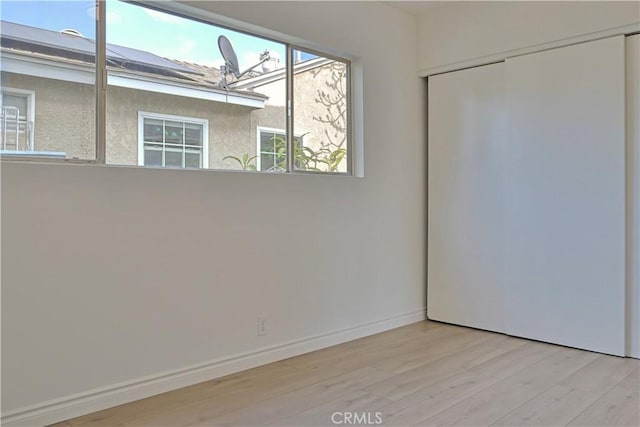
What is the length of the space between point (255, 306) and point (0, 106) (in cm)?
176

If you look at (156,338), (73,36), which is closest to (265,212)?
(156,338)

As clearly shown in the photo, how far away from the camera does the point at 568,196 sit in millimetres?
3314

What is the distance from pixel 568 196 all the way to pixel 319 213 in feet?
5.85

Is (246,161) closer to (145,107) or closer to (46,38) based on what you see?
Answer: (145,107)

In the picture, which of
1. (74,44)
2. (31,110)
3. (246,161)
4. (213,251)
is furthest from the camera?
(246,161)

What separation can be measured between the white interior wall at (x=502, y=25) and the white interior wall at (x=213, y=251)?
0.20 m

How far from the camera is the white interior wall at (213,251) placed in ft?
7.22

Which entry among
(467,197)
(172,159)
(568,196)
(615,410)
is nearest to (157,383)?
(172,159)

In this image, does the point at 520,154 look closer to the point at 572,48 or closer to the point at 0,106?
the point at 572,48

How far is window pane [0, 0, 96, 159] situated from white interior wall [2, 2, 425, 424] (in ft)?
0.58

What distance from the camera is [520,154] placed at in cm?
355

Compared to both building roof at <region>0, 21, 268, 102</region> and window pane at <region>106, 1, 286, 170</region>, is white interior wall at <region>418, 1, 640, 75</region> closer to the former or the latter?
window pane at <region>106, 1, 286, 170</region>

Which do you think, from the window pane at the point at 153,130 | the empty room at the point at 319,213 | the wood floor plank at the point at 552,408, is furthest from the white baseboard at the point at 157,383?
the wood floor plank at the point at 552,408

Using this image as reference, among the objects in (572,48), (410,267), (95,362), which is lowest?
(95,362)
